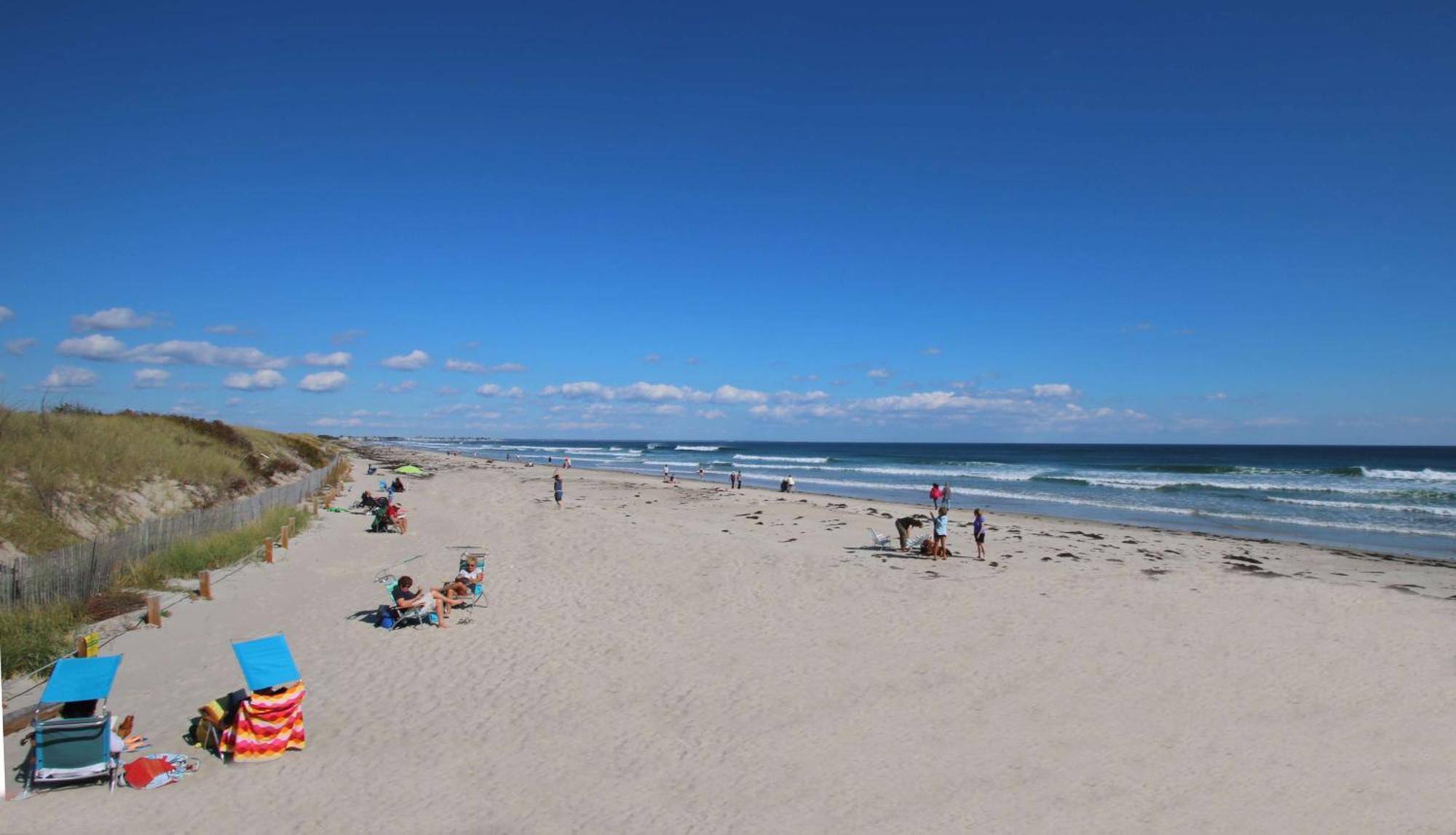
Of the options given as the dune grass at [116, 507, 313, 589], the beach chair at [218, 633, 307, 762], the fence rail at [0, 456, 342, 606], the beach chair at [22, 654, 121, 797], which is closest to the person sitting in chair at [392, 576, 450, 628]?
the beach chair at [218, 633, 307, 762]

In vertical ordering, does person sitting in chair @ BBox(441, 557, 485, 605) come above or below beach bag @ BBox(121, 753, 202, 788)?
above

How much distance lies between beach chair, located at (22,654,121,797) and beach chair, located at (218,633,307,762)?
2.75ft

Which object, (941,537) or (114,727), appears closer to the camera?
(114,727)

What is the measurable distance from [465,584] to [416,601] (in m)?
1.19

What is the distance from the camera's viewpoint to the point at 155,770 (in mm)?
6027

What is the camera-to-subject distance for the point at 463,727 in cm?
727

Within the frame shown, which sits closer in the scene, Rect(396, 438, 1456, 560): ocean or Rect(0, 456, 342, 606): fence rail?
Rect(0, 456, 342, 606): fence rail

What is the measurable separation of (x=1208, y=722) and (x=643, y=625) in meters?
7.00

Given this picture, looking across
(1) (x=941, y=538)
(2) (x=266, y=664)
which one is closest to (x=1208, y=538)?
(1) (x=941, y=538)

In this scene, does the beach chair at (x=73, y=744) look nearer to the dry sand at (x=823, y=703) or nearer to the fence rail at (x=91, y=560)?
the dry sand at (x=823, y=703)

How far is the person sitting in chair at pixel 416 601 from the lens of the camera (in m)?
10.6

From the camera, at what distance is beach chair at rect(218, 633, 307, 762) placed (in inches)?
255

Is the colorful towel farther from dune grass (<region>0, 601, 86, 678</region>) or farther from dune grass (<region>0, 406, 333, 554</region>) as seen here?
dune grass (<region>0, 406, 333, 554</region>)

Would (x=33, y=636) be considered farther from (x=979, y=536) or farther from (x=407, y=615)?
(x=979, y=536)
